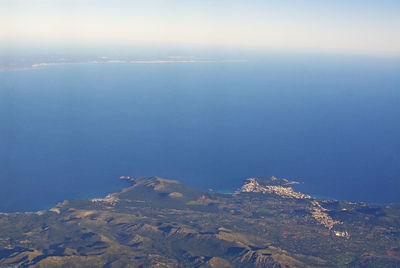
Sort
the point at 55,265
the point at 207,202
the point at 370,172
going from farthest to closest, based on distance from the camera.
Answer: the point at 370,172 < the point at 207,202 < the point at 55,265

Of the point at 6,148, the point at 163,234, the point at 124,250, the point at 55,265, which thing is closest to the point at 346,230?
the point at 163,234

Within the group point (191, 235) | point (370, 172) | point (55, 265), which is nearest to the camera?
point (55, 265)

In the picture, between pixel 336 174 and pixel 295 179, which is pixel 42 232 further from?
pixel 336 174

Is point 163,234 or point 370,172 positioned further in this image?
point 370,172

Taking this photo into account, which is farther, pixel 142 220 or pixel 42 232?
pixel 142 220

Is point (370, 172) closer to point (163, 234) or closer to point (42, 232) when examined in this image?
point (163, 234)

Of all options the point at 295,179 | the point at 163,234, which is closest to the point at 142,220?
the point at 163,234
